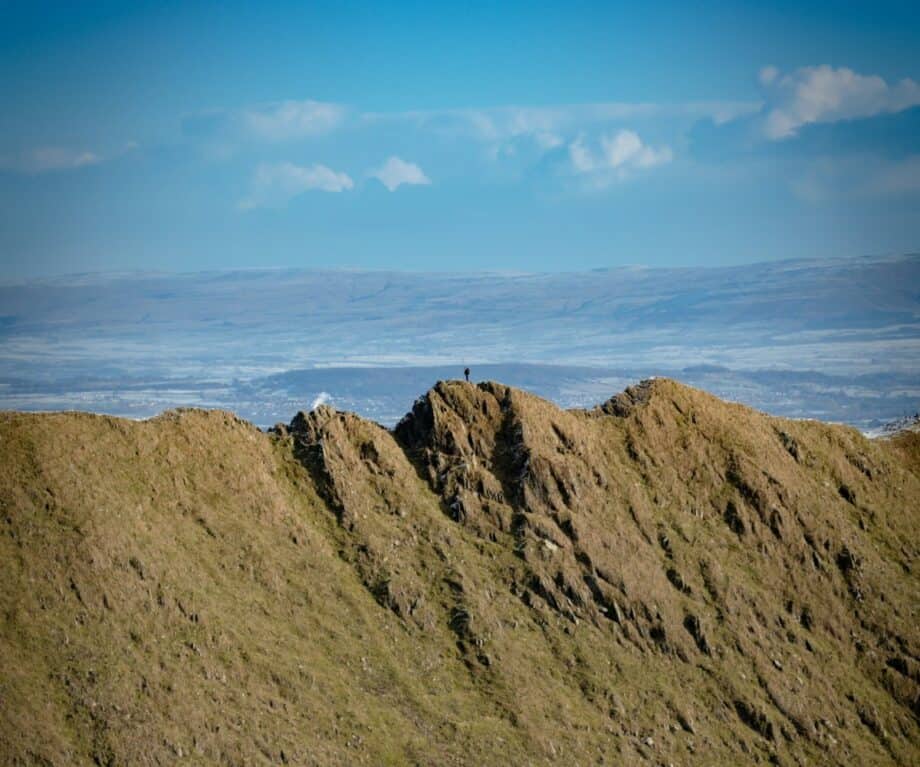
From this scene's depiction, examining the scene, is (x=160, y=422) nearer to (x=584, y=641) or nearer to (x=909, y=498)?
(x=584, y=641)

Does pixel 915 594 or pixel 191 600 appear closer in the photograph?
pixel 191 600

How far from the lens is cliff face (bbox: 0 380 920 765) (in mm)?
40438

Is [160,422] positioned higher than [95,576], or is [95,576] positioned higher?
[160,422]

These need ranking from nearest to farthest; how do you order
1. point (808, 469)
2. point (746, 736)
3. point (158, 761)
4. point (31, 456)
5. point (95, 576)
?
point (158, 761) → point (95, 576) → point (31, 456) → point (746, 736) → point (808, 469)

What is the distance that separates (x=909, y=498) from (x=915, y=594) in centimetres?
631

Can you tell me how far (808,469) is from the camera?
59.4 metres

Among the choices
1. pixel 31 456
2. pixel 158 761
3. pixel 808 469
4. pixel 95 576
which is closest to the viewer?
pixel 158 761

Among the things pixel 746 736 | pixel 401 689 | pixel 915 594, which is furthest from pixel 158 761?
pixel 915 594

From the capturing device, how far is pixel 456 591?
156 feet

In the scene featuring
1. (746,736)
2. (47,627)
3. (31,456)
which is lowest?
(746,736)

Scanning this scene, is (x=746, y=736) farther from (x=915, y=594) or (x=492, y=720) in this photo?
(x=915, y=594)

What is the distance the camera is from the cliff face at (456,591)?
40.4m

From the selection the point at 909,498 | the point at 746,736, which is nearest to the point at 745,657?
the point at 746,736

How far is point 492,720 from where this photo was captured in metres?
43.8
